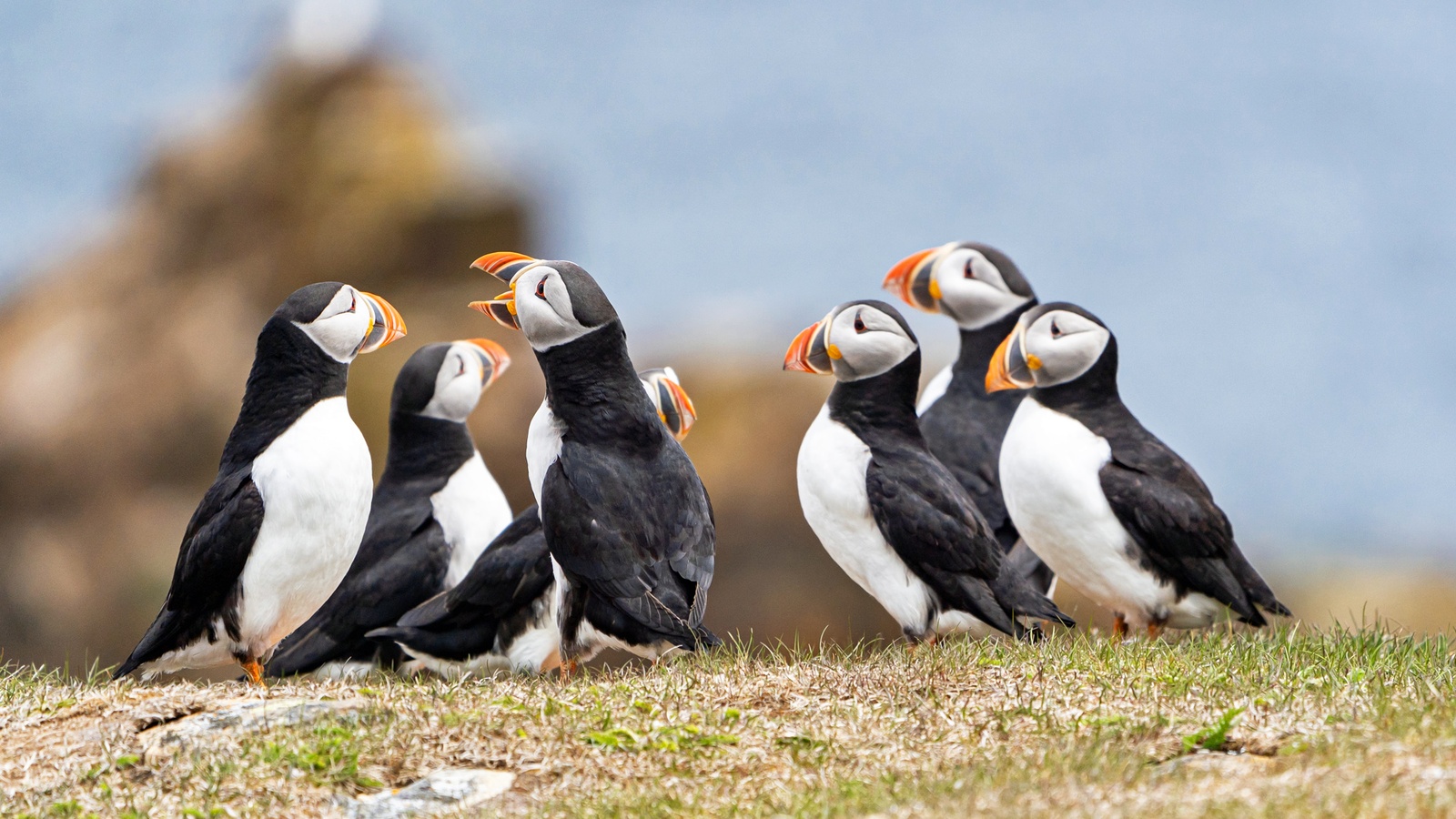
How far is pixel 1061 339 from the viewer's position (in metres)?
7.72

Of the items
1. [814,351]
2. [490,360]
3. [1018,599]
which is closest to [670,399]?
[814,351]

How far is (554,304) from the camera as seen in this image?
6.67 meters

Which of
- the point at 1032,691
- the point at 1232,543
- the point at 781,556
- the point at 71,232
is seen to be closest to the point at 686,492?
the point at 1032,691

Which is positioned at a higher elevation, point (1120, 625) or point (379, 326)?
point (379, 326)

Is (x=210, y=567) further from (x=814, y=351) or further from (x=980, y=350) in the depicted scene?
(x=980, y=350)

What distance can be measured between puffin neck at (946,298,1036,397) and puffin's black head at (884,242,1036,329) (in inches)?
1.4

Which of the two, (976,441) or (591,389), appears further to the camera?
(976,441)

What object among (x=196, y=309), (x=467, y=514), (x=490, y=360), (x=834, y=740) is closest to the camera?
(x=834, y=740)

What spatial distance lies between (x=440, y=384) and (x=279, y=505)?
1.86m

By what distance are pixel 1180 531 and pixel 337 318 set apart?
4.13 meters

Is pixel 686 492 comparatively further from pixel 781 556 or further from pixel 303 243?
pixel 303 243

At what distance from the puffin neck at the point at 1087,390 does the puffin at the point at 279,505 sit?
3.34m

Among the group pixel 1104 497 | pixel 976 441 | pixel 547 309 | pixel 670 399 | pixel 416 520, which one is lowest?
pixel 416 520

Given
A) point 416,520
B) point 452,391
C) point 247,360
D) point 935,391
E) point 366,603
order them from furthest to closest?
point 247,360
point 935,391
point 452,391
point 416,520
point 366,603
